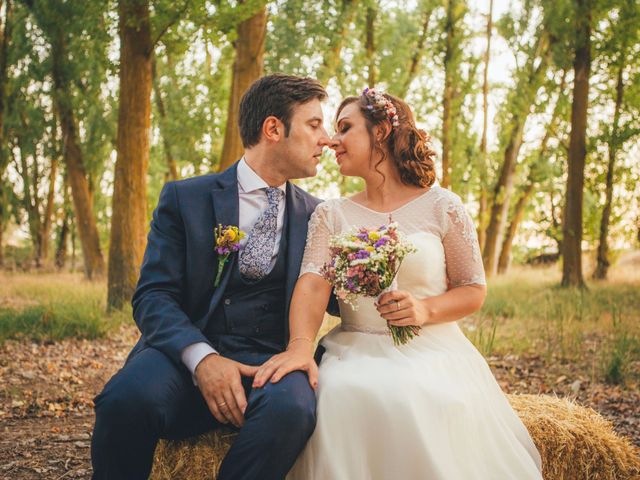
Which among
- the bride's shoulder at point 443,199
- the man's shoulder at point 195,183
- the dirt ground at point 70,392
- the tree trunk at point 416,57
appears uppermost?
the tree trunk at point 416,57

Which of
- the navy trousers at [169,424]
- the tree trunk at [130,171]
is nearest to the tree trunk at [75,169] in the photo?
the tree trunk at [130,171]

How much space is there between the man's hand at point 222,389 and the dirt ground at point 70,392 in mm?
1499

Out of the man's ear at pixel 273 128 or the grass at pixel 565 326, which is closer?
the man's ear at pixel 273 128

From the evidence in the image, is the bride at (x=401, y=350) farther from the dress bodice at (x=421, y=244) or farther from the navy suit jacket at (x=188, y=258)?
the navy suit jacket at (x=188, y=258)

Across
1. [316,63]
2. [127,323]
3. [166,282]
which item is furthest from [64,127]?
[166,282]

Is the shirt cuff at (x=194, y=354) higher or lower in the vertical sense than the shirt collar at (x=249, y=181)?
lower

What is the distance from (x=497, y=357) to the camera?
273 inches

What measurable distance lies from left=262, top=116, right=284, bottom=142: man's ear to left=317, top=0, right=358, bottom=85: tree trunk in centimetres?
796

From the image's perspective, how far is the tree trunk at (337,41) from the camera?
11.1 meters

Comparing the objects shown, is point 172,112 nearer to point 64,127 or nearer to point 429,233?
point 64,127

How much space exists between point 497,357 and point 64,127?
9966mm

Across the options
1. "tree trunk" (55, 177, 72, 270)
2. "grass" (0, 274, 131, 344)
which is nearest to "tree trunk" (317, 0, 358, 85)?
"grass" (0, 274, 131, 344)

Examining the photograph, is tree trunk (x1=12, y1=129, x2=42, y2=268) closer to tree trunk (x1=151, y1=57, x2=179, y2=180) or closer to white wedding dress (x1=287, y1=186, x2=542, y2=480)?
tree trunk (x1=151, y1=57, x2=179, y2=180)

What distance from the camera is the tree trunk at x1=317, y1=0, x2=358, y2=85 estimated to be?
11084 mm
